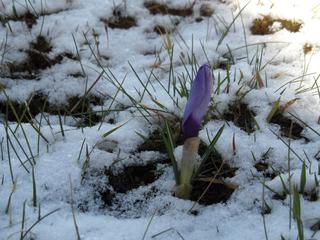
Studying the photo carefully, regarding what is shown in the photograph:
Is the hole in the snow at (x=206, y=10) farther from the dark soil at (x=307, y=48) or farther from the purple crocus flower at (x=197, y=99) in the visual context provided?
the purple crocus flower at (x=197, y=99)

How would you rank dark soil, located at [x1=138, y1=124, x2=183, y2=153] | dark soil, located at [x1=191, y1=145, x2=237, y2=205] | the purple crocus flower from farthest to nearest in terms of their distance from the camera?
dark soil, located at [x1=138, y1=124, x2=183, y2=153] < dark soil, located at [x1=191, y1=145, x2=237, y2=205] < the purple crocus flower

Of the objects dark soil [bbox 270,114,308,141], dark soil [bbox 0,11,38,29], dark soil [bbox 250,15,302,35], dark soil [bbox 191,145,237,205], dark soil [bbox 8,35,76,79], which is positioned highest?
dark soil [bbox 0,11,38,29]

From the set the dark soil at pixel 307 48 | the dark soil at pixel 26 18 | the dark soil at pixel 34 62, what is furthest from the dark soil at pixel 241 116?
the dark soil at pixel 26 18

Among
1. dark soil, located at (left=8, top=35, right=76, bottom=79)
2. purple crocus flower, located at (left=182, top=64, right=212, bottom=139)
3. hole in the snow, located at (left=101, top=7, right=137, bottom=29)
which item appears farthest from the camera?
hole in the snow, located at (left=101, top=7, right=137, bottom=29)

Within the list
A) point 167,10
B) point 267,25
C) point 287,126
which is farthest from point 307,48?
point 167,10

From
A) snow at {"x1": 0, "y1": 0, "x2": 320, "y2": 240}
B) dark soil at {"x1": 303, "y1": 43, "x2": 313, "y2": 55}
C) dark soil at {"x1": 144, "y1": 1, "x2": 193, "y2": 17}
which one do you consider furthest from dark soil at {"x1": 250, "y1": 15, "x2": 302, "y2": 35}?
dark soil at {"x1": 144, "y1": 1, "x2": 193, "y2": 17}

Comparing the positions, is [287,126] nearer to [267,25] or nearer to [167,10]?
[267,25]

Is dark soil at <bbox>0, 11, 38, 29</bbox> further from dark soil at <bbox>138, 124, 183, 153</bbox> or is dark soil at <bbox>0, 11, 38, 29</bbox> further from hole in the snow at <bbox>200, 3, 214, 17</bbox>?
dark soil at <bbox>138, 124, 183, 153</bbox>
